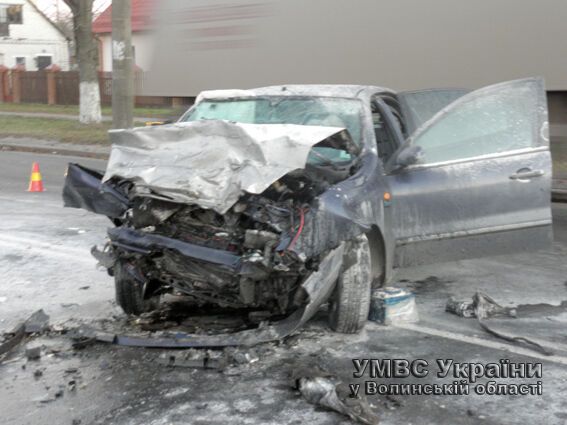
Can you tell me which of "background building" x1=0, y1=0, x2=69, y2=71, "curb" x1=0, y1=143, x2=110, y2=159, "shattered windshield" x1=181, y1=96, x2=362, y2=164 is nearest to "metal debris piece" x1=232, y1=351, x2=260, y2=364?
"shattered windshield" x1=181, y1=96, x2=362, y2=164

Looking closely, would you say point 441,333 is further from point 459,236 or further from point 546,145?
point 546,145

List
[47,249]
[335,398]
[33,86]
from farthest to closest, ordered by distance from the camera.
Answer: [33,86] → [47,249] → [335,398]

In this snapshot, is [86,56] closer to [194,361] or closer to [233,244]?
[233,244]

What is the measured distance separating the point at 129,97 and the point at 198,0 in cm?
237

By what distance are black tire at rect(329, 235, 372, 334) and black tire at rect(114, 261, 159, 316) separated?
1421 millimetres

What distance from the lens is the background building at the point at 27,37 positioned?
1881 inches

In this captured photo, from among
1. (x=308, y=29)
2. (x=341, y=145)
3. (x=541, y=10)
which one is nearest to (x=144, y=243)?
(x=341, y=145)

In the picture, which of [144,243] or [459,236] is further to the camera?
[459,236]

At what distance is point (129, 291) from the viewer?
539 centimetres

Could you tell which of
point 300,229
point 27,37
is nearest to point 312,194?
point 300,229

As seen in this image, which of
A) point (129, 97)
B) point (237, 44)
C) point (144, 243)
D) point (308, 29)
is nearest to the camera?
point (144, 243)

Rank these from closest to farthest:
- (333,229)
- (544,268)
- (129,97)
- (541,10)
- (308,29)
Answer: (333,229), (544,268), (541,10), (308,29), (129,97)

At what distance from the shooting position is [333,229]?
14.6 feet

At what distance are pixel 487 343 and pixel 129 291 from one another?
8.28 ft
